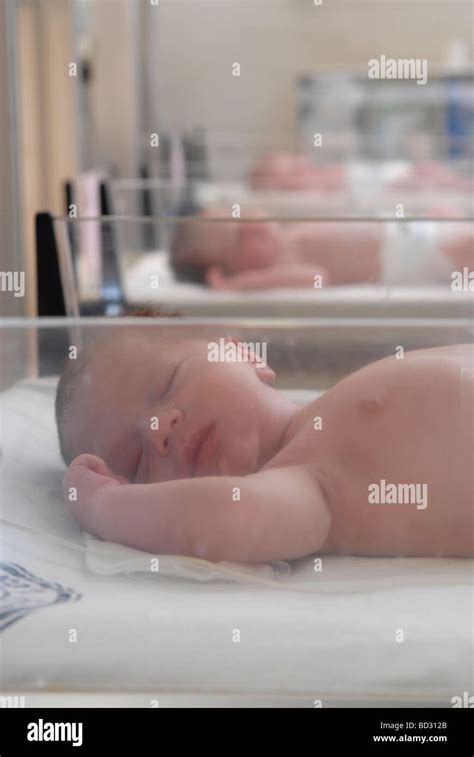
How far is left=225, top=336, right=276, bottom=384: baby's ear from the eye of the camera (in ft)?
2.96

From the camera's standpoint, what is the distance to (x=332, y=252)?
2125mm

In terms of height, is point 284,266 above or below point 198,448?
above

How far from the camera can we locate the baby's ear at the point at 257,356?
90cm

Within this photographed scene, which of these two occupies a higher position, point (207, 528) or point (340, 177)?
point (340, 177)

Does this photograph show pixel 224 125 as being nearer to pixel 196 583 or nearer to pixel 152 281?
pixel 152 281

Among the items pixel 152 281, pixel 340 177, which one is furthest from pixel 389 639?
pixel 340 177

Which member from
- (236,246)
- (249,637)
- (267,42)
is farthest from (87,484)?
(267,42)

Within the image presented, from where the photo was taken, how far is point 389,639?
2.55 feet

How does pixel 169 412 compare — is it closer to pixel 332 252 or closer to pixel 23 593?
pixel 23 593

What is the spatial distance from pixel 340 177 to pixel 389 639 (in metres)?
3.05

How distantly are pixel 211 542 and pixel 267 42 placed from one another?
541 centimetres

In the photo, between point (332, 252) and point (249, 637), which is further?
point (332, 252)

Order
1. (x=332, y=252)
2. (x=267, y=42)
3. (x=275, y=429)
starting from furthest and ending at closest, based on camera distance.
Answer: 1. (x=267, y=42)
2. (x=332, y=252)
3. (x=275, y=429)

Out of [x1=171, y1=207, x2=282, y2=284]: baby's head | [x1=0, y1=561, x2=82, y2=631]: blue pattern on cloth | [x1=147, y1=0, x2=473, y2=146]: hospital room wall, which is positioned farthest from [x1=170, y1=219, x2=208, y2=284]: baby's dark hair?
[x1=147, y1=0, x2=473, y2=146]: hospital room wall
